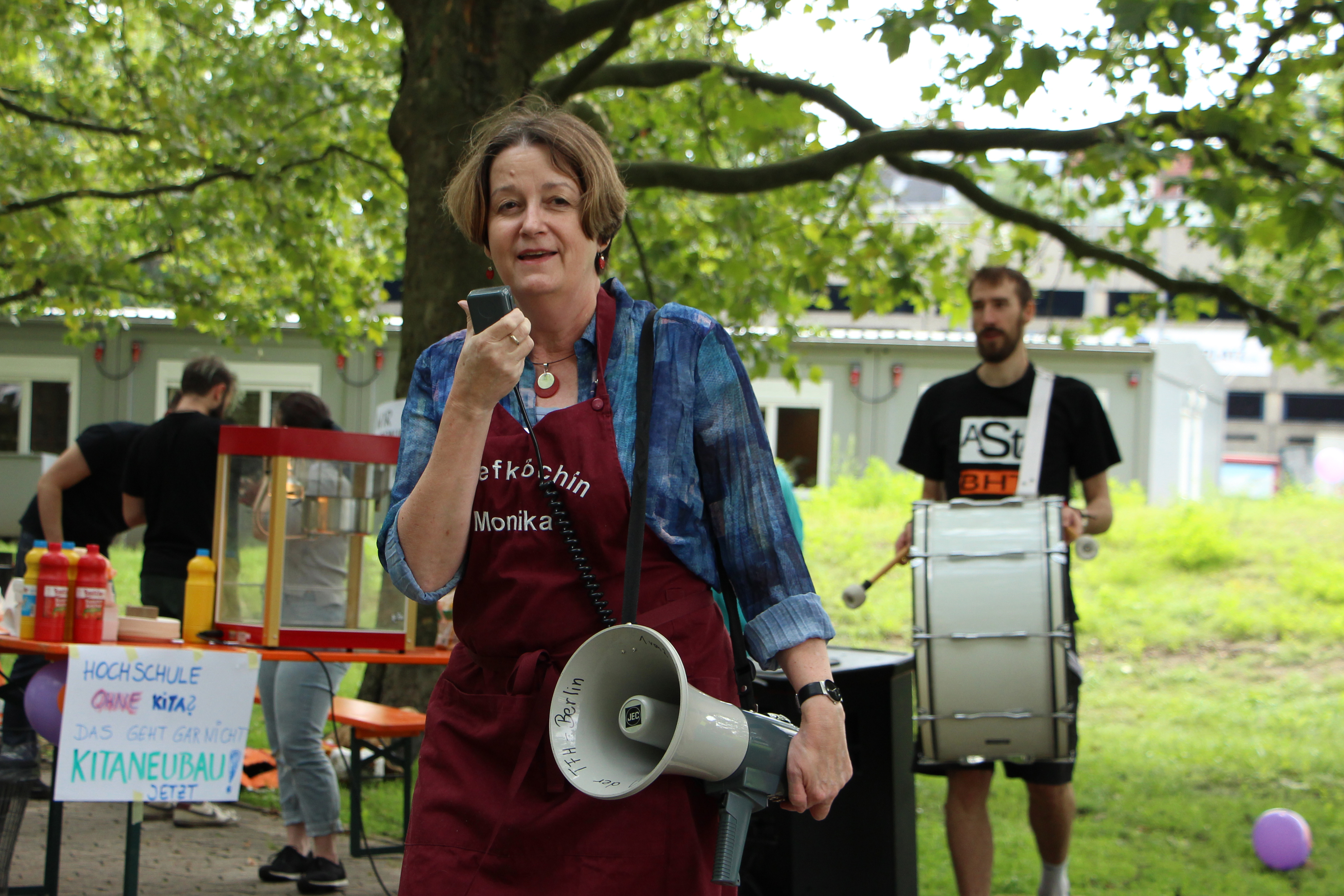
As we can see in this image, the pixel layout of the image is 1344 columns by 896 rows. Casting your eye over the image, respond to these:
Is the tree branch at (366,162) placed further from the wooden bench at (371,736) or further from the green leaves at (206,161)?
the wooden bench at (371,736)

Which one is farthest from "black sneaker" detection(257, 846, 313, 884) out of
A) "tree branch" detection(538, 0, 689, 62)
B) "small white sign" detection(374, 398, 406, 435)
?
"tree branch" detection(538, 0, 689, 62)

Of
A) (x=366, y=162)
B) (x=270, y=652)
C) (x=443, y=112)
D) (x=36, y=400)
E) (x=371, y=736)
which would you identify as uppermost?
(x=366, y=162)

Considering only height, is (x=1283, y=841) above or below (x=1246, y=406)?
below

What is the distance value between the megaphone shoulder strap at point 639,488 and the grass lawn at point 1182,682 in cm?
403

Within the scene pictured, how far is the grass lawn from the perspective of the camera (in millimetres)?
6152

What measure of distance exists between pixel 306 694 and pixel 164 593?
42.9 inches

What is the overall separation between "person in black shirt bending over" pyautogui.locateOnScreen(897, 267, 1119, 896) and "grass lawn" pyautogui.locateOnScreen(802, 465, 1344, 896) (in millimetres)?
958

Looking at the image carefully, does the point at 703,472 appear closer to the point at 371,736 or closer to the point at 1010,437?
the point at 1010,437

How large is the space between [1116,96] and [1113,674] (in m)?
6.63

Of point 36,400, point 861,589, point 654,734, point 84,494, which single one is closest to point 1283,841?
point 861,589

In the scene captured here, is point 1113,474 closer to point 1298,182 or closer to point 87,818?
point 1298,182

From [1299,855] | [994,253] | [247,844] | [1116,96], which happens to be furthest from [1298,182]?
[247,844]

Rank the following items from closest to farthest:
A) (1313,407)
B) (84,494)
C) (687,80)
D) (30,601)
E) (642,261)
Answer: (30,601)
(84,494)
(687,80)
(642,261)
(1313,407)

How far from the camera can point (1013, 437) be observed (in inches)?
Result: 190
